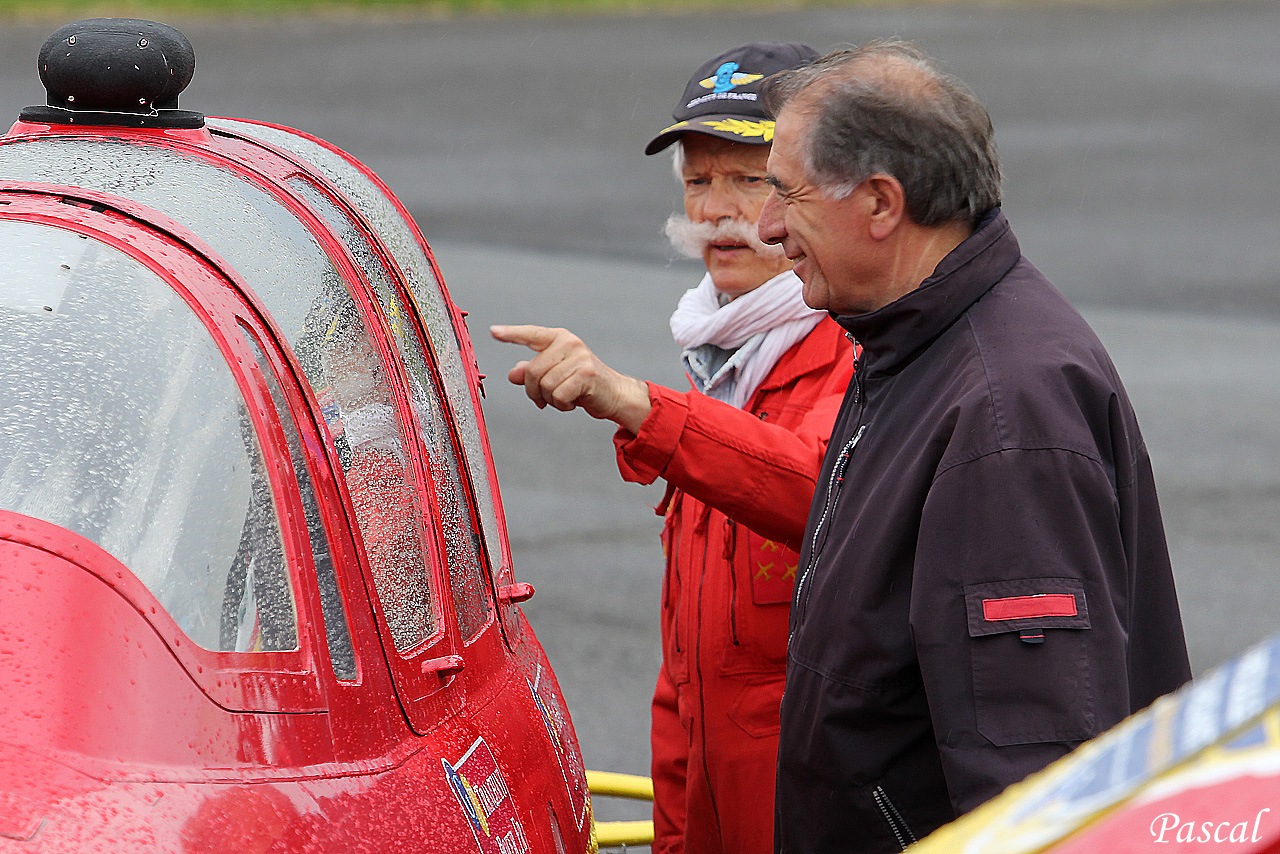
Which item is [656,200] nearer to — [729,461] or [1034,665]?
[729,461]

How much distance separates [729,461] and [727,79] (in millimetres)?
791

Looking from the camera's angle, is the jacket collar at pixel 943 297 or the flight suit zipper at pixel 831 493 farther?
the flight suit zipper at pixel 831 493

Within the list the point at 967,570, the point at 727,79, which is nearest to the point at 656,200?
the point at 727,79

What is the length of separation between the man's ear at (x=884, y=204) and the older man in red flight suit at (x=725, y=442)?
56 centimetres

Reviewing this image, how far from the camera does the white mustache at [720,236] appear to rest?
2.77 metres

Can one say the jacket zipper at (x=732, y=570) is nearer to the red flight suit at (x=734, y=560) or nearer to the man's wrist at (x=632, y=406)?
the red flight suit at (x=734, y=560)

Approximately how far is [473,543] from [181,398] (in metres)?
0.70

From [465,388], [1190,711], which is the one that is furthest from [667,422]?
[1190,711]

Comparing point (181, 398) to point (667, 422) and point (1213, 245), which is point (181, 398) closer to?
point (667, 422)

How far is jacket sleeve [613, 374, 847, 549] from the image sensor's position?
96.3 inches

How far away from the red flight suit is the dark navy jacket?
0.28 m

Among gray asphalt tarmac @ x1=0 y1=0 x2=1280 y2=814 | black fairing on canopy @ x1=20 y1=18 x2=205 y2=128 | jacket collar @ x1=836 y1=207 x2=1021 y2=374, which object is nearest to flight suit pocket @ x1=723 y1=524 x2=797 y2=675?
jacket collar @ x1=836 y1=207 x2=1021 y2=374

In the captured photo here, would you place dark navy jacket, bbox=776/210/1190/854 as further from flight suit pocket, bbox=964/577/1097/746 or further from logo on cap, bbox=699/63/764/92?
logo on cap, bbox=699/63/764/92

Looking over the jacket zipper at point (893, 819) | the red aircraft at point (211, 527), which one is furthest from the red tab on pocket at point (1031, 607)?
the red aircraft at point (211, 527)
